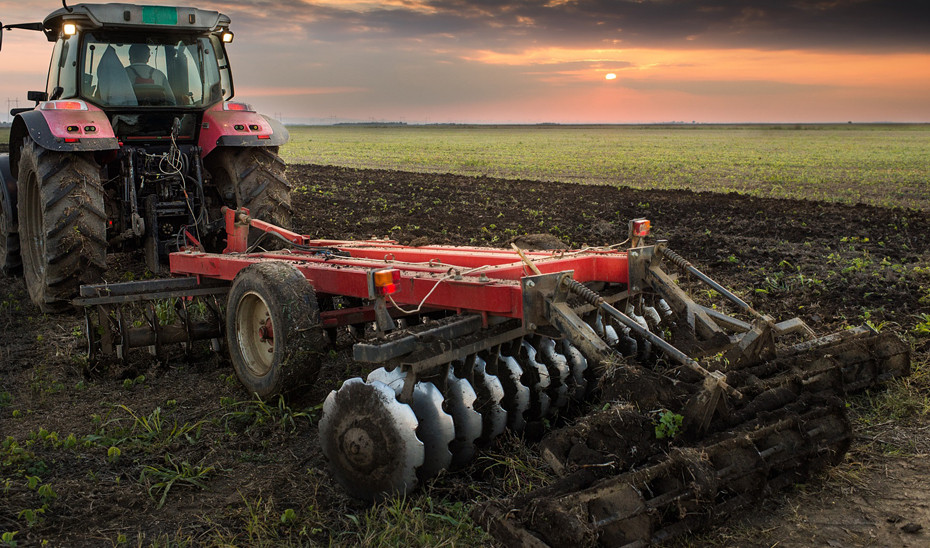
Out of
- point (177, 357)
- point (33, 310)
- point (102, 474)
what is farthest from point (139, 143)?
point (102, 474)

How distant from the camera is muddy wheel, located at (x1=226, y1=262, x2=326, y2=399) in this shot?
4301mm

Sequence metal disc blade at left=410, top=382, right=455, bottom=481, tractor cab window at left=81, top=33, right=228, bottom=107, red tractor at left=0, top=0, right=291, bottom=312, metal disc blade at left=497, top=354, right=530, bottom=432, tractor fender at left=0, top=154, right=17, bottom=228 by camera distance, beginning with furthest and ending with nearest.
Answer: tractor fender at left=0, top=154, right=17, bottom=228, tractor cab window at left=81, top=33, right=228, bottom=107, red tractor at left=0, top=0, right=291, bottom=312, metal disc blade at left=497, top=354, right=530, bottom=432, metal disc blade at left=410, top=382, right=455, bottom=481

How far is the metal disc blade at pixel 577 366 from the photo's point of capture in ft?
14.3

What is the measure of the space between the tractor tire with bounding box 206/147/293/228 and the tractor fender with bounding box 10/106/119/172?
1022mm

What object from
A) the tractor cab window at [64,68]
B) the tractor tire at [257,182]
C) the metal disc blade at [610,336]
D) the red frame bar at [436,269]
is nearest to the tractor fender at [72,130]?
the tractor cab window at [64,68]

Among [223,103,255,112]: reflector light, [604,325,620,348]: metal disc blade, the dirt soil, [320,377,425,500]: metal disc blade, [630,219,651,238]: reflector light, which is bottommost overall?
the dirt soil

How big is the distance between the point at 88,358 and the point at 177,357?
622 millimetres

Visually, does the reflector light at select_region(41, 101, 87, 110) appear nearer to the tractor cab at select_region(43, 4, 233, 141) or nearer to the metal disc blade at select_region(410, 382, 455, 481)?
the tractor cab at select_region(43, 4, 233, 141)

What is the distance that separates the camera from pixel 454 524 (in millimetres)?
3281

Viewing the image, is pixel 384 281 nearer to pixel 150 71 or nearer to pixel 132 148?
pixel 132 148

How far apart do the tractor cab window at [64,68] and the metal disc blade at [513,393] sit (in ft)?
16.8

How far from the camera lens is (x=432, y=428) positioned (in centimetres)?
351

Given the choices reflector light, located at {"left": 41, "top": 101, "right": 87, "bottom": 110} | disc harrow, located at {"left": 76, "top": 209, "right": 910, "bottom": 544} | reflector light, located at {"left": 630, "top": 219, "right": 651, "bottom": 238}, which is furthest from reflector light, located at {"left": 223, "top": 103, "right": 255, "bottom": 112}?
reflector light, located at {"left": 630, "top": 219, "right": 651, "bottom": 238}

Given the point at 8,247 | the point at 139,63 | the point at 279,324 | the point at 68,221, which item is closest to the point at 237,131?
the point at 139,63
